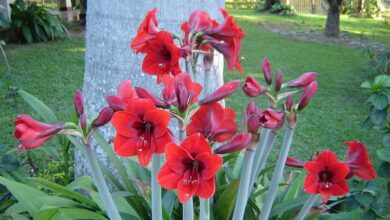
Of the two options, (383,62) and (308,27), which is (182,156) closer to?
(383,62)

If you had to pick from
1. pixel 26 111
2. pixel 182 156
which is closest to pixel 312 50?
pixel 26 111

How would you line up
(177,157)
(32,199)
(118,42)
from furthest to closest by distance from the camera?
1. (118,42)
2. (32,199)
3. (177,157)

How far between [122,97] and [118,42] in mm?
1703

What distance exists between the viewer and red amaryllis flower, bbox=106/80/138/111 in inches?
57.2

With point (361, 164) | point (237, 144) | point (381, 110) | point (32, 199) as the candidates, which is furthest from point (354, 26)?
point (237, 144)

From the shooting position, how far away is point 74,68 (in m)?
8.39

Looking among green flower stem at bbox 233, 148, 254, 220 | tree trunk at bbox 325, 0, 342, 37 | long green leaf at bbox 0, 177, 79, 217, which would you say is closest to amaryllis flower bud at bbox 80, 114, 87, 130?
green flower stem at bbox 233, 148, 254, 220

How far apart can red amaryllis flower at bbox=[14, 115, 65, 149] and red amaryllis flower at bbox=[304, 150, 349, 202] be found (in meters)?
0.82

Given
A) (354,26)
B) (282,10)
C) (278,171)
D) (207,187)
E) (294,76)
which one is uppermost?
(282,10)

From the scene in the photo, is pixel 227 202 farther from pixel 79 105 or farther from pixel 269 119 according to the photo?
pixel 79 105

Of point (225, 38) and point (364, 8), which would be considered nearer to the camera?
point (225, 38)

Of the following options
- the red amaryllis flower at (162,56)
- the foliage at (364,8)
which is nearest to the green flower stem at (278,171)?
the red amaryllis flower at (162,56)

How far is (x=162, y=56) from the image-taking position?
1811 millimetres

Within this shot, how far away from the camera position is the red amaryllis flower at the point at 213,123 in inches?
60.3
